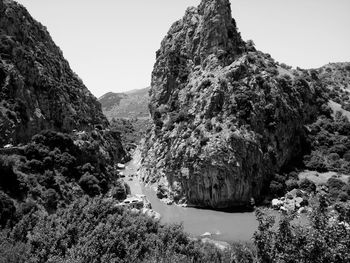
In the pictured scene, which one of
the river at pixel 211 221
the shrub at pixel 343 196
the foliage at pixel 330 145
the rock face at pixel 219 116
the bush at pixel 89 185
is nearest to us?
the river at pixel 211 221

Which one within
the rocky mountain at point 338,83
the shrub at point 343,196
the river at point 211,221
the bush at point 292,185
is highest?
the rocky mountain at point 338,83

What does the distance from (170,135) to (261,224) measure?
6483 cm

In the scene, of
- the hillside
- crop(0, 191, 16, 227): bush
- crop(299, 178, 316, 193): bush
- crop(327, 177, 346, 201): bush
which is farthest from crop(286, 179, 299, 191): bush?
crop(0, 191, 16, 227): bush

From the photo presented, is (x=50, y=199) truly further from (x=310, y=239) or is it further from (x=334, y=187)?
(x=334, y=187)

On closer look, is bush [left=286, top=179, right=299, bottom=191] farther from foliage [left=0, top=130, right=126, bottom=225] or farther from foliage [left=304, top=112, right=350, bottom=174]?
foliage [left=0, top=130, right=126, bottom=225]

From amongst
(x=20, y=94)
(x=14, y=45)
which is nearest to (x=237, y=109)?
(x=20, y=94)

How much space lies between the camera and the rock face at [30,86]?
60062mm

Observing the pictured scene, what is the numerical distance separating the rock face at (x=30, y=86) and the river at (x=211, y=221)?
86.1 feet

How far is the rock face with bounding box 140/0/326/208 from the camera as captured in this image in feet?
217

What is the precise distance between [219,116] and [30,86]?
37947mm

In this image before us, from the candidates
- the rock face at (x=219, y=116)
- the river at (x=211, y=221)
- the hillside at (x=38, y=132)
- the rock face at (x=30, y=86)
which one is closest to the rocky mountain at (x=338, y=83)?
the rock face at (x=219, y=116)

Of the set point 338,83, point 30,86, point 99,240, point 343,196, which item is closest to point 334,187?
point 343,196

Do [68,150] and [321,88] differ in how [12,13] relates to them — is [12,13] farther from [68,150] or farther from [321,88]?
[321,88]

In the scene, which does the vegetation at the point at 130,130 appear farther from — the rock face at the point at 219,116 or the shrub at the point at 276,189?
the shrub at the point at 276,189
